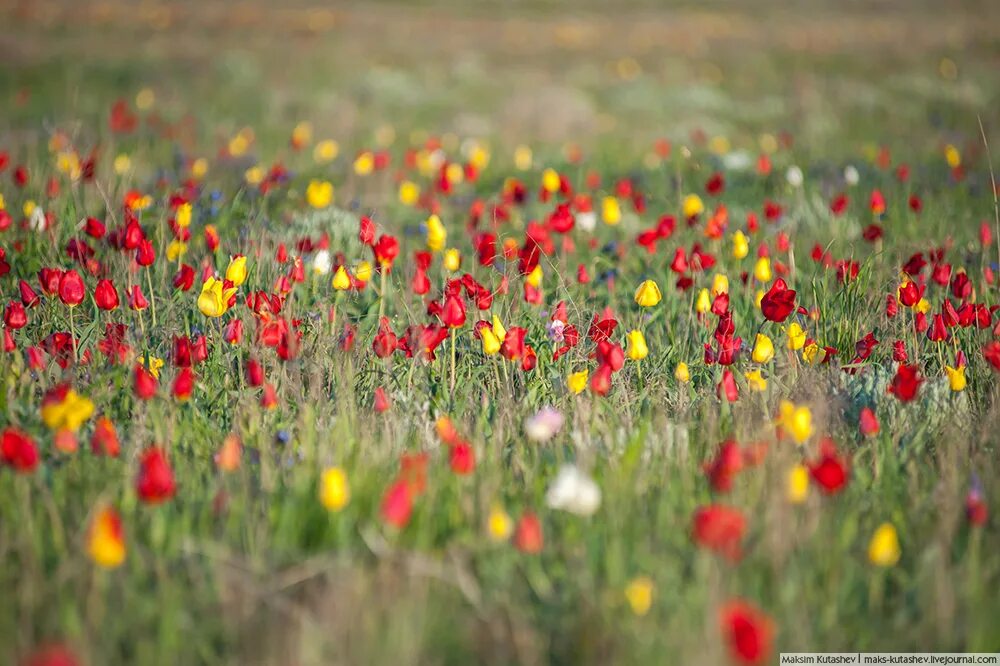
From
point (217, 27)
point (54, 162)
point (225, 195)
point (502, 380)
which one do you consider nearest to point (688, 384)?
point (502, 380)

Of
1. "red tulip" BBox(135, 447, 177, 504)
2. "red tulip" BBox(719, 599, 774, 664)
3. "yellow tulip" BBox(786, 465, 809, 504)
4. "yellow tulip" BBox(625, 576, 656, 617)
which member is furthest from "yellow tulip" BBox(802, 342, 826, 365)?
"red tulip" BBox(135, 447, 177, 504)

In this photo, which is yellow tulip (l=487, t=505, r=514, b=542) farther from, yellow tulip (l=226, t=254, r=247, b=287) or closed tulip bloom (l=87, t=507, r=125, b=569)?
yellow tulip (l=226, t=254, r=247, b=287)

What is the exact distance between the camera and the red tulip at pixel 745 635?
1.50m

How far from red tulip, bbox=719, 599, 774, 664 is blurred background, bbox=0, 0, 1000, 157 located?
3998mm

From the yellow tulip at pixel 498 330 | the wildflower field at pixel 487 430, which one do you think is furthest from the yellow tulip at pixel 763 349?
the yellow tulip at pixel 498 330

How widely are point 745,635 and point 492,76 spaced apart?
13.2 m

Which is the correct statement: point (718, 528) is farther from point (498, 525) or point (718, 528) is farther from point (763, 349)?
point (763, 349)

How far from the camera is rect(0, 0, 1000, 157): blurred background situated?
948 cm

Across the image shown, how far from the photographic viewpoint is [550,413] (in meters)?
2.23

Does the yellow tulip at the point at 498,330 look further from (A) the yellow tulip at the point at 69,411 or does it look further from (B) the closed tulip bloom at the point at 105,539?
(B) the closed tulip bloom at the point at 105,539

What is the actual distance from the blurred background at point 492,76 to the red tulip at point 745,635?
3998 millimetres

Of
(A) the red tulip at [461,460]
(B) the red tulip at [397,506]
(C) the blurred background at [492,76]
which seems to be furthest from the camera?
(C) the blurred background at [492,76]

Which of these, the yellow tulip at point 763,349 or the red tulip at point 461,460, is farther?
the yellow tulip at point 763,349

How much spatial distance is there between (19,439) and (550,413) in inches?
43.2
